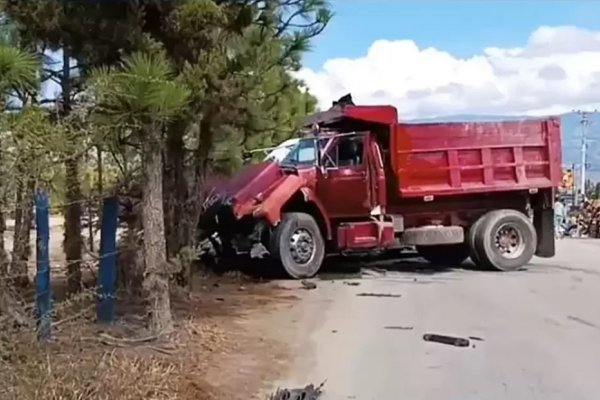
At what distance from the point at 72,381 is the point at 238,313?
5026 millimetres

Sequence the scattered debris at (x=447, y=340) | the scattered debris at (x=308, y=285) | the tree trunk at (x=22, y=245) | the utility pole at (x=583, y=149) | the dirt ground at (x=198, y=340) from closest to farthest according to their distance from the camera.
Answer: the tree trunk at (x=22, y=245) < the dirt ground at (x=198, y=340) < the scattered debris at (x=447, y=340) < the scattered debris at (x=308, y=285) < the utility pole at (x=583, y=149)

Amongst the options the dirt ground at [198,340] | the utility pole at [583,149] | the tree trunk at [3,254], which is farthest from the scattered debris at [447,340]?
the utility pole at [583,149]

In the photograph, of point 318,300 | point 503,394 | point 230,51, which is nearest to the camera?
point 503,394

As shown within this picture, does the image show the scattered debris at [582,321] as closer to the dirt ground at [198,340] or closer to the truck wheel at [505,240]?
the dirt ground at [198,340]

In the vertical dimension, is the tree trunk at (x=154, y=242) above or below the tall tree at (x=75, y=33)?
below

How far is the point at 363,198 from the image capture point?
1521cm

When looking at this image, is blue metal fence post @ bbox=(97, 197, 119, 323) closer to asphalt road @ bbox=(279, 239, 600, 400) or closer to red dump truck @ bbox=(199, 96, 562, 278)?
asphalt road @ bbox=(279, 239, 600, 400)

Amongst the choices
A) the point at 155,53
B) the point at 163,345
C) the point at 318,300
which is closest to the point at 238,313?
the point at 318,300

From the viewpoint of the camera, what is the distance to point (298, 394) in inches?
265

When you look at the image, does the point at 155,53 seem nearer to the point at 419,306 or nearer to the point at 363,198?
the point at 419,306

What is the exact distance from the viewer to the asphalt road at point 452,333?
24.0ft

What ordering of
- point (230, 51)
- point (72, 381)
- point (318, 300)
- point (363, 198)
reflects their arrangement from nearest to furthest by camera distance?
point (72, 381)
point (230, 51)
point (318, 300)
point (363, 198)

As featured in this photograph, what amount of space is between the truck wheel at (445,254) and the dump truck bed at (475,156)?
1504 millimetres

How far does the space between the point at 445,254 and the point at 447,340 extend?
807 centimetres
